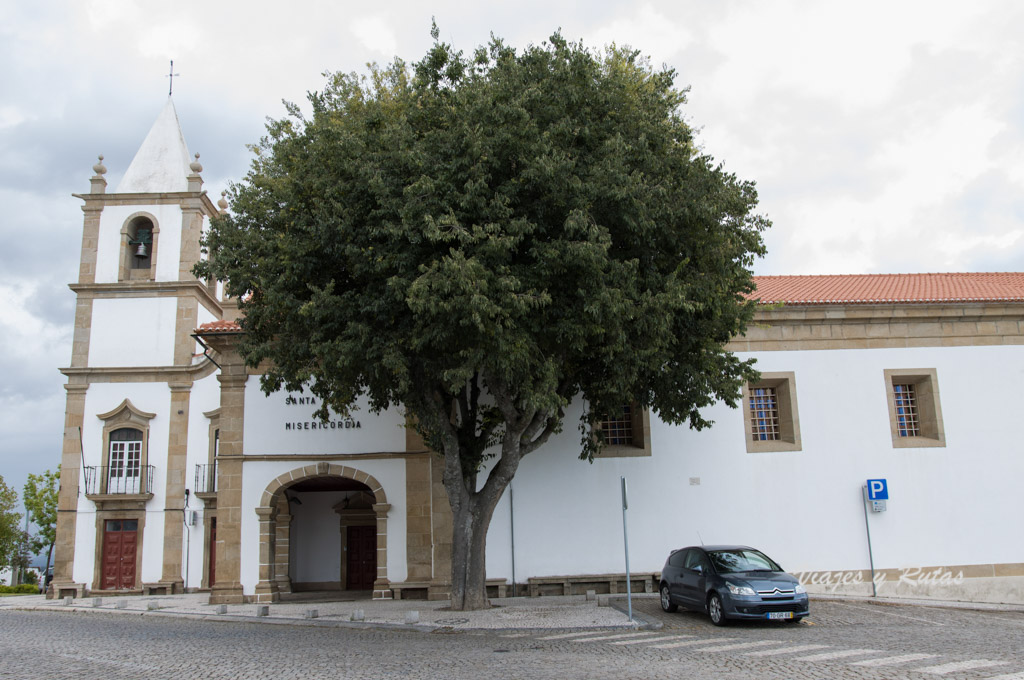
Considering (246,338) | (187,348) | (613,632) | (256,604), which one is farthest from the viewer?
(187,348)

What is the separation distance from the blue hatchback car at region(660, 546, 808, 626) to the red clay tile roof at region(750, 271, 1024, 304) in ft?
25.4

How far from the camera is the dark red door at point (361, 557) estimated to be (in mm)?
26141

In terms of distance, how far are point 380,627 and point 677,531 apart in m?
8.24

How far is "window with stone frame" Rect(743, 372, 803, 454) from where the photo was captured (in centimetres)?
2055

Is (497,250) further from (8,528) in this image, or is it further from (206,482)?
(8,528)

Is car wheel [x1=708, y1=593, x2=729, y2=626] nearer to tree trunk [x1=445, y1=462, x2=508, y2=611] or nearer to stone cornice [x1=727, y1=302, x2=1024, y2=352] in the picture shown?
tree trunk [x1=445, y1=462, x2=508, y2=611]

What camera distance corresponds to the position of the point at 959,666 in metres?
9.84

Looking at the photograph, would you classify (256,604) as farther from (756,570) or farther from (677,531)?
(756,570)

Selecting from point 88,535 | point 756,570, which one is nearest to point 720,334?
point 756,570

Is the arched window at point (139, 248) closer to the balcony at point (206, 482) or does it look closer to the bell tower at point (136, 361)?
the bell tower at point (136, 361)

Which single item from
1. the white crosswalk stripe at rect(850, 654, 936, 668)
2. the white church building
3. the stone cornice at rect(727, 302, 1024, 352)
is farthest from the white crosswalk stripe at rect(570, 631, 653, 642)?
the stone cornice at rect(727, 302, 1024, 352)

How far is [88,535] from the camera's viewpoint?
29.5 meters

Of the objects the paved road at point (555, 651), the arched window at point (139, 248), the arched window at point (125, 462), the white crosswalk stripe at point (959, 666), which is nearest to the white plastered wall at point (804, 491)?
the paved road at point (555, 651)

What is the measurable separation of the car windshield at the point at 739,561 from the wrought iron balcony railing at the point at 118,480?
22573 mm
